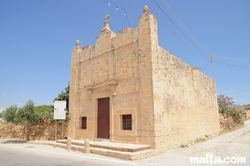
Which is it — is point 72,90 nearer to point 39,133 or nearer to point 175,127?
point 39,133

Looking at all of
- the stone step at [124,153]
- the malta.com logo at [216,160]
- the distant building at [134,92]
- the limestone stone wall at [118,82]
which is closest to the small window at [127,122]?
the distant building at [134,92]

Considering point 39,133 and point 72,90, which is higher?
point 72,90

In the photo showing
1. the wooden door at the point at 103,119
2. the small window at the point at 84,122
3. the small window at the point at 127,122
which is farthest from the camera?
the small window at the point at 84,122

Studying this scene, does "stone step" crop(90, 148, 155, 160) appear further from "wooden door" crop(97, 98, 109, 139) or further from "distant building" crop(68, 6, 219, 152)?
"wooden door" crop(97, 98, 109, 139)

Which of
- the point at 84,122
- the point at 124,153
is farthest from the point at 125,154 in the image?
the point at 84,122

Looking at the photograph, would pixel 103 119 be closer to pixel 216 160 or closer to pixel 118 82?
pixel 118 82

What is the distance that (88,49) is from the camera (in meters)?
12.0

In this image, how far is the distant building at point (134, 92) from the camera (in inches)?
329

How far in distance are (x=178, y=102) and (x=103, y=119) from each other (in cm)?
430

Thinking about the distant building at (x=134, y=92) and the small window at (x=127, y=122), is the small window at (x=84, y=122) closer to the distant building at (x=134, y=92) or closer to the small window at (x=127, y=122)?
the distant building at (x=134, y=92)

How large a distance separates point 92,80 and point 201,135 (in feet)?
27.4

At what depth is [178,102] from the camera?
1013cm

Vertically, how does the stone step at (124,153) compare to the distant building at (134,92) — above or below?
below

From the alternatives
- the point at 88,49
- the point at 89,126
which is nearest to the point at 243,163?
the point at 89,126
